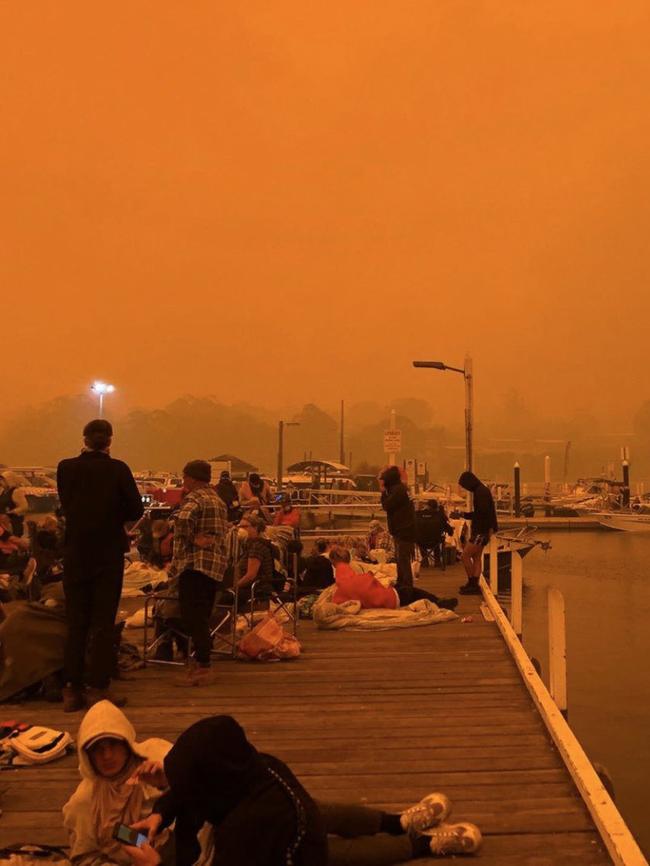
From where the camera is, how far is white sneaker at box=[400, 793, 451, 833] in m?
3.64

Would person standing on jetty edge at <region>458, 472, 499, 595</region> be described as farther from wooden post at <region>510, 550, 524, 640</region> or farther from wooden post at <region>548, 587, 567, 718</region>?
wooden post at <region>548, 587, 567, 718</region>

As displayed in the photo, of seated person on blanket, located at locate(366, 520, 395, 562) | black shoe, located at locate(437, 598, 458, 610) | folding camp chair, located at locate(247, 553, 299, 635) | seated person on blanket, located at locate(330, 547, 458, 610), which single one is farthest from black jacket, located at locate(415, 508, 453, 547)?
folding camp chair, located at locate(247, 553, 299, 635)

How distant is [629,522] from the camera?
57062mm

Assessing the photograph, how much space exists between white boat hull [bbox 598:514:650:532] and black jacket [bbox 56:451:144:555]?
55.2 m

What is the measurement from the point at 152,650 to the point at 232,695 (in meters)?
1.25

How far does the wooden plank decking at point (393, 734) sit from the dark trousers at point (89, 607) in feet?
1.26

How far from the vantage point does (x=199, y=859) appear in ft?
9.66

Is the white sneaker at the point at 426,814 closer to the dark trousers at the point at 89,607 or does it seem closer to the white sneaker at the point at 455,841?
the white sneaker at the point at 455,841

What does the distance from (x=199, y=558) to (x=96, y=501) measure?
1025 millimetres

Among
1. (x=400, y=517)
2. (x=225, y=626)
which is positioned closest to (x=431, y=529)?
(x=400, y=517)

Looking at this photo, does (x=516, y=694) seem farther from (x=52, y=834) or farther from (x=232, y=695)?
(x=52, y=834)

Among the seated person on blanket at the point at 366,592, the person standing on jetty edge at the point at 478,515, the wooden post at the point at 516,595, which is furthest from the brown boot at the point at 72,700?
the person standing on jetty edge at the point at 478,515

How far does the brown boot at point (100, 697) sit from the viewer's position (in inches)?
226

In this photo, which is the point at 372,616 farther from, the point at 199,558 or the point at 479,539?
the point at 199,558
